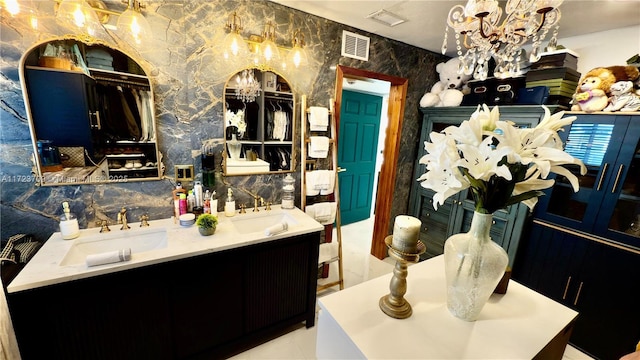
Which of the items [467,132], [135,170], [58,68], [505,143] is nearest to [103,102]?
[58,68]

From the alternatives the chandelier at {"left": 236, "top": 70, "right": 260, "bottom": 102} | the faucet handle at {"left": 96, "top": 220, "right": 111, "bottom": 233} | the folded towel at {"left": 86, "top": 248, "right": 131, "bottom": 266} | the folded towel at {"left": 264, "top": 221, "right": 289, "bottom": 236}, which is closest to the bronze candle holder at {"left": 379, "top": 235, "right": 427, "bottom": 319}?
the folded towel at {"left": 264, "top": 221, "right": 289, "bottom": 236}

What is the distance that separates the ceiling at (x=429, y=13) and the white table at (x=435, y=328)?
1821 millimetres

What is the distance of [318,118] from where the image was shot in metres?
2.15

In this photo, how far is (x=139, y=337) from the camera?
54.6 inches

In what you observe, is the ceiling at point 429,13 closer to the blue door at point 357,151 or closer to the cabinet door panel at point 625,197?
the cabinet door panel at point 625,197

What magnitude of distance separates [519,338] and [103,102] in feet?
7.73

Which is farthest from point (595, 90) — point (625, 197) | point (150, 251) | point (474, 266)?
Result: point (150, 251)

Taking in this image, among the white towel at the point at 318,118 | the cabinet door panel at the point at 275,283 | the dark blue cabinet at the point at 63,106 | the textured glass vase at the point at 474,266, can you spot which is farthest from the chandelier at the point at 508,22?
the dark blue cabinet at the point at 63,106

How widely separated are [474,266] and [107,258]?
1.65 meters

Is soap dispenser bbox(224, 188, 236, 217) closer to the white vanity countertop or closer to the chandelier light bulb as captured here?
the white vanity countertop

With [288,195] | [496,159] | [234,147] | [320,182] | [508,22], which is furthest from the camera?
[320,182]

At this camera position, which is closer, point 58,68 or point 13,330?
point 13,330

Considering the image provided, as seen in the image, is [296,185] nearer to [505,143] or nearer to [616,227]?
[505,143]

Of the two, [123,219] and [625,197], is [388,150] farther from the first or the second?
[123,219]
